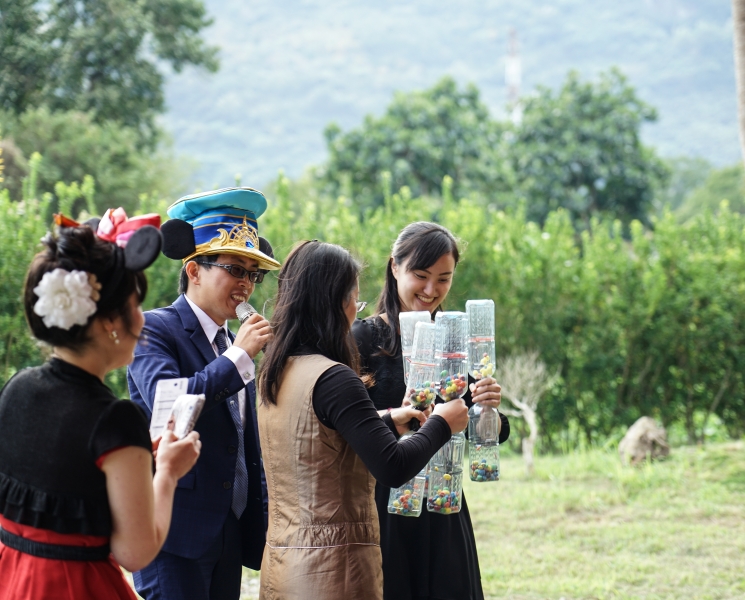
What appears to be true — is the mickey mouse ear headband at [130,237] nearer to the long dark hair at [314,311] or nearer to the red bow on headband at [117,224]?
the red bow on headband at [117,224]

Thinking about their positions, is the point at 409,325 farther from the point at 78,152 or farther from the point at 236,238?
the point at 78,152

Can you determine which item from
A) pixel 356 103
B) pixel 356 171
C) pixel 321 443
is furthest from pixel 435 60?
pixel 321 443

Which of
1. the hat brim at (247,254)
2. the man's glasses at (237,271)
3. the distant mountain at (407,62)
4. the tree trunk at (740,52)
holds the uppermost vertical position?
the distant mountain at (407,62)

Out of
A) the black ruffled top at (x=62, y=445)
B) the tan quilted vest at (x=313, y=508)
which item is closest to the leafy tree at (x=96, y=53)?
the tan quilted vest at (x=313, y=508)

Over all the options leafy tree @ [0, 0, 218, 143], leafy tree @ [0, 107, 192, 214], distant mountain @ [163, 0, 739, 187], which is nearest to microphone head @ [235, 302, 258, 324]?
leafy tree @ [0, 107, 192, 214]

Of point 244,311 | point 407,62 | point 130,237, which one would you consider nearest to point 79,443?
point 130,237

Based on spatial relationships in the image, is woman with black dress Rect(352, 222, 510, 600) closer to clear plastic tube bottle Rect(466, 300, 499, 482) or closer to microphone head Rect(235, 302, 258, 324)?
clear plastic tube bottle Rect(466, 300, 499, 482)

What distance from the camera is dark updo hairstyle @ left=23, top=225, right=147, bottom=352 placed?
1.64 metres

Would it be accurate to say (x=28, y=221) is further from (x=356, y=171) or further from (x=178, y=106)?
(x=178, y=106)

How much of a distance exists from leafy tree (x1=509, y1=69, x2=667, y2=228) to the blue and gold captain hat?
1729cm

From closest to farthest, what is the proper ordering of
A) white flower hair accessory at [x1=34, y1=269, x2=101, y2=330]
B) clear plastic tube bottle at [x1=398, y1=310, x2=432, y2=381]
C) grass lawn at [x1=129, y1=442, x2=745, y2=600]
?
white flower hair accessory at [x1=34, y1=269, x2=101, y2=330] < clear plastic tube bottle at [x1=398, y1=310, x2=432, y2=381] < grass lawn at [x1=129, y1=442, x2=745, y2=600]

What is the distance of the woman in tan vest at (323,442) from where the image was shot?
2.11 m

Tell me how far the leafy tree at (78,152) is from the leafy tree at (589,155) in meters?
9.09

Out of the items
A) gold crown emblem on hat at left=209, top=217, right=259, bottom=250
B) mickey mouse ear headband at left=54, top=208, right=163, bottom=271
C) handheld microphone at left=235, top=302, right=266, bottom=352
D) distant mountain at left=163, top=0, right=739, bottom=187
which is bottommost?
handheld microphone at left=235, top=302, right=266, bottom=352
